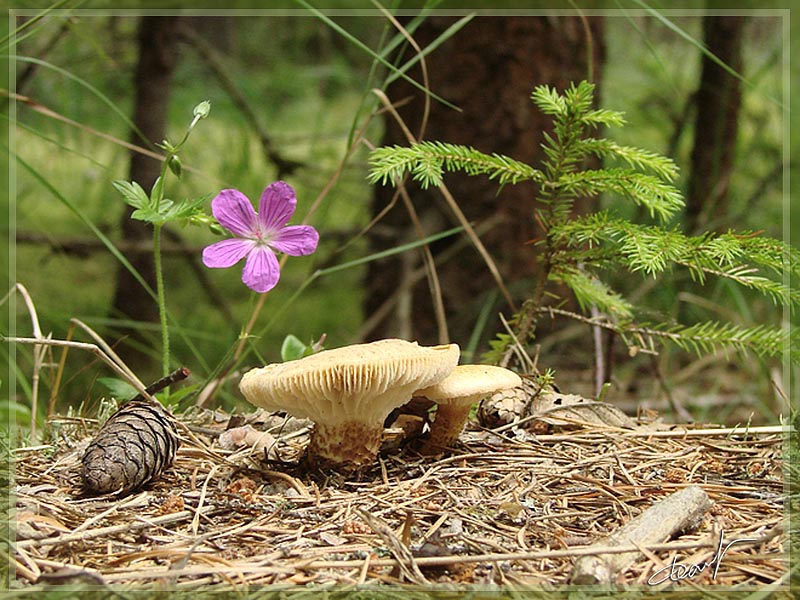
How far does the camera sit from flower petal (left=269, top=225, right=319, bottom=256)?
153cm

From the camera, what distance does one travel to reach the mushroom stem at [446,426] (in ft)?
4.91

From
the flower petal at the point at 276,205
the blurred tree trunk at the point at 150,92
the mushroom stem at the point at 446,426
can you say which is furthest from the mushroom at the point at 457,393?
the blurred tree trunk at the point at 150,92

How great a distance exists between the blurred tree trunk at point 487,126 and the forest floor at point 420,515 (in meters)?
1.41

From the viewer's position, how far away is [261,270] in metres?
1.52

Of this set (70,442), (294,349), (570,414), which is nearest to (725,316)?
(570,414)

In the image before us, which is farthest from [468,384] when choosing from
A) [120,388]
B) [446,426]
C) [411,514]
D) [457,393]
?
[120,388]

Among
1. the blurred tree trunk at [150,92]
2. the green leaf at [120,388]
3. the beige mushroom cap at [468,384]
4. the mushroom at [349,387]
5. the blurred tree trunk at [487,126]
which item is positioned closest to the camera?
the mushroom at [349,387]

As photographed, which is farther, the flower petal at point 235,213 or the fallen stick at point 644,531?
the flower petal at point 235,213

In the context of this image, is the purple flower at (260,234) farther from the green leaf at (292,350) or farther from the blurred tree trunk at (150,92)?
the blurred tree trunk at (150,92)

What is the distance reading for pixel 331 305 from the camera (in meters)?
5.20

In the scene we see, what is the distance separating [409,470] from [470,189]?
1.79 metres

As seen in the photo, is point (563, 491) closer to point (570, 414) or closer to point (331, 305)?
point (570, 414)

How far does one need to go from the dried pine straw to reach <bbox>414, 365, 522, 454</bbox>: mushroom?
5 centimetres
